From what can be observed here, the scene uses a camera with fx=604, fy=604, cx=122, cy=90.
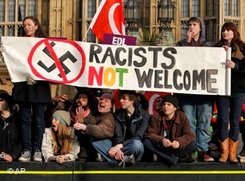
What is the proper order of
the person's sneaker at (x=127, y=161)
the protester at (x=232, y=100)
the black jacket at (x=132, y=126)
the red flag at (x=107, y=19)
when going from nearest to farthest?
the person's sneaker at (x=127, y=161)
the black jacket at (x=132, y=126)
the protester at (x=232, y=100)
the red flag at (x=107, y=19)

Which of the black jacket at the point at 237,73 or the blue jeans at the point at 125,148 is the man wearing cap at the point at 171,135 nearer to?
the blue jeans at the point at 125,148

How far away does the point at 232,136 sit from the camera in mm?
6207

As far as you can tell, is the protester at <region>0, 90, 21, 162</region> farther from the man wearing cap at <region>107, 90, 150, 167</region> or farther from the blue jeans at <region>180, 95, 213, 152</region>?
the blue jeans at <region>180, 95, 213, 152</region>

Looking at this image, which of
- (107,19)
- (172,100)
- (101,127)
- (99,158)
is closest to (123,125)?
(101,127)

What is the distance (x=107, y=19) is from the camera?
9508 mm

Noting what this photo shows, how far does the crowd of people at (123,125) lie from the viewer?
5.79m

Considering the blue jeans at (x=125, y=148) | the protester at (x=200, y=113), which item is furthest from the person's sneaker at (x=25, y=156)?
the protester at (x=200, y=113)

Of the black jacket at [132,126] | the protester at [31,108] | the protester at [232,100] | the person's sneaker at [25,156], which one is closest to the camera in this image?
the person's sneaker at [25,156]

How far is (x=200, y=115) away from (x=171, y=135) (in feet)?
1.71

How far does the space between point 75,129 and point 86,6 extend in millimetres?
23584

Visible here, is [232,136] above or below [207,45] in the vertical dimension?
below

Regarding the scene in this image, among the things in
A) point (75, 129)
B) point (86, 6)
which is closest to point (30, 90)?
point (75, 129)
